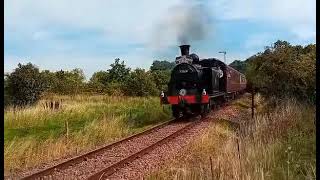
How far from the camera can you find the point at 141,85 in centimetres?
3422

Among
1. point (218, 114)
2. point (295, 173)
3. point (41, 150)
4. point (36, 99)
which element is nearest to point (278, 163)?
point (295, 173)

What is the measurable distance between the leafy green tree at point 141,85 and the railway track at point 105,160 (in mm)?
19300

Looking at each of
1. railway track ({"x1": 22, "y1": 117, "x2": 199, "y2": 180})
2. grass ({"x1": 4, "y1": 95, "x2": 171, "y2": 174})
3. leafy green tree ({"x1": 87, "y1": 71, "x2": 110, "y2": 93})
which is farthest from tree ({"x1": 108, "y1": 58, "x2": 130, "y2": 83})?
railway track ({"x1": 22, "y1": 117, "x2": 199, "y2": 180})

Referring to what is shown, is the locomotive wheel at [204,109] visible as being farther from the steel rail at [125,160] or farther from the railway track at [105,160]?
the steel rail at [125,160]

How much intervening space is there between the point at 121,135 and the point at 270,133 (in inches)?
220

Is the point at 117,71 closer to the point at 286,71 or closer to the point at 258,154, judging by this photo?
the point at 286,71

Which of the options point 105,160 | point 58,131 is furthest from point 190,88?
point 105,160

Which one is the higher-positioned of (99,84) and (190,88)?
(99,84)

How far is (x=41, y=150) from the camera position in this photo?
10.6m

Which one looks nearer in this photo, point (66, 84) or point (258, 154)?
point (258, 154)

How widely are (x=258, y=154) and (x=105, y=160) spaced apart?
3606 millimetres

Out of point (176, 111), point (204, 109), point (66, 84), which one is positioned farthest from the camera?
point (66, 84)

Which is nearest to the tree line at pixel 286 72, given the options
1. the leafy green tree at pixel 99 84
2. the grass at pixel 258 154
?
the grass at pixel 258 154
